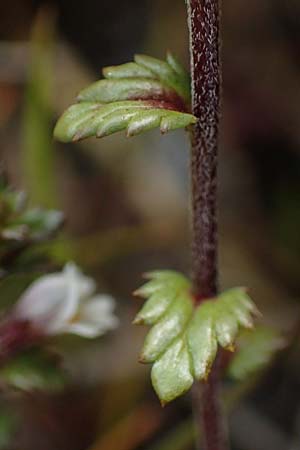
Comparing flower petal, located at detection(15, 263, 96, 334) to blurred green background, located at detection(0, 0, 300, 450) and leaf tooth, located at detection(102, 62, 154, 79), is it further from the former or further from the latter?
leaf tooth, located at detection(102, 62, 154, 79)

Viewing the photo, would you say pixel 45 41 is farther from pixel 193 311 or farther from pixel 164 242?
pixel 193 311

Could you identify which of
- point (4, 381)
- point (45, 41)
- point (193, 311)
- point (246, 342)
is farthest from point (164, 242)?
point (193, 311)

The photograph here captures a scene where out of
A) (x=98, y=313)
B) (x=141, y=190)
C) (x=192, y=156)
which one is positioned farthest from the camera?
(x=141, y=190)

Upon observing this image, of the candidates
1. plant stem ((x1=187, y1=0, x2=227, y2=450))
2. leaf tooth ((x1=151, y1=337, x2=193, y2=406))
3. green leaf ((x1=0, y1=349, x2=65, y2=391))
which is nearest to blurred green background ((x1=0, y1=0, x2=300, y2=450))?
green leaf ((x1=0, y1=349, x2=65, y2=391))

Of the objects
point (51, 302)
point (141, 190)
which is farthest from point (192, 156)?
point (141, 190)

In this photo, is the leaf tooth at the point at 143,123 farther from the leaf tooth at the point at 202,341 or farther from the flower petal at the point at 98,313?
the flower petal at the point at 98,313

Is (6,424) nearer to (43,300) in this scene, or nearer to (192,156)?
(43,300)

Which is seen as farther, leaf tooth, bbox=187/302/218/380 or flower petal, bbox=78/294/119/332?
flower petal, bbox=78/294/119/332
